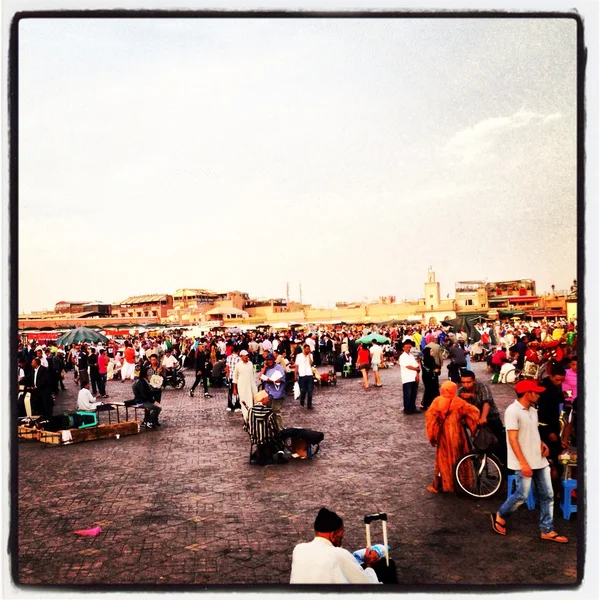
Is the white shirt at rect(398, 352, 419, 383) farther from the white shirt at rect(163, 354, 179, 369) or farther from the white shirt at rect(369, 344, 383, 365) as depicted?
the white shirt at rect(163, 354, 179, 369)

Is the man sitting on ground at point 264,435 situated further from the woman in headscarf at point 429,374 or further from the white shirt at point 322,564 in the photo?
the woman in headscarf at point 429,374

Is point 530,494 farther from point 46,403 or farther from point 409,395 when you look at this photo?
point 46,403

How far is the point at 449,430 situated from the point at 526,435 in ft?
4.57

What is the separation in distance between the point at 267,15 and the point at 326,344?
18593 millimetres

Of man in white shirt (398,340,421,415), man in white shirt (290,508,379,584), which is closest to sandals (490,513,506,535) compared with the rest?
man in white shirt (290,508,379,584)

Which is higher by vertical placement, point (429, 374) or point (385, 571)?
point (429, 374)

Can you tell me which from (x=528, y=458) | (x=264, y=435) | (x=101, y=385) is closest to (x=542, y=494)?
(x=528, y=458)

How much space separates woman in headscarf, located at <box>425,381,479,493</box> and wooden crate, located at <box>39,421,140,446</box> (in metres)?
5.77

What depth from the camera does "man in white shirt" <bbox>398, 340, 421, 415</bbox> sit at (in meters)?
11.3

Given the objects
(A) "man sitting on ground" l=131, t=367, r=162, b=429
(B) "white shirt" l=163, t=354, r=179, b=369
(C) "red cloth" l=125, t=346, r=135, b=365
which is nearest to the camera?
(A) "man sitting on ground" l=131, t=367, r=162, b=429

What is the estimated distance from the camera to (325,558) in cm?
381

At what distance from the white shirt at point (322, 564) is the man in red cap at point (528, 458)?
198 cm

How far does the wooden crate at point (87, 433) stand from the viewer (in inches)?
380

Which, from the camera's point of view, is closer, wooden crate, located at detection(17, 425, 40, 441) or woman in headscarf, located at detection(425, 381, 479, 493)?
woman in headscarf, located at detection(425, 381, 479, 493)
